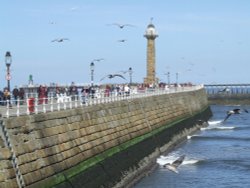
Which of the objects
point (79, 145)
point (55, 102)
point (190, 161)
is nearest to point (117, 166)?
point (79, 145)

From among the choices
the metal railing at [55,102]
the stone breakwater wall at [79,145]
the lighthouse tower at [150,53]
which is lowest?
the stone breakwater wall at [79,145]

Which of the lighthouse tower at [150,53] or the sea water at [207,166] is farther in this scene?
the lighthouse tower at [150,53]

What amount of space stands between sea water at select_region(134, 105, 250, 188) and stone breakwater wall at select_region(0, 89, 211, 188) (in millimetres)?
1548

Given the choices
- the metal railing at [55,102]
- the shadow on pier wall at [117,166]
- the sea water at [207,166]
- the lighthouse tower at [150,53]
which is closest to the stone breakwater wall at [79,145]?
the shadow on pier wall at [117,166]

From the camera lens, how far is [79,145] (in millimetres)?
25266

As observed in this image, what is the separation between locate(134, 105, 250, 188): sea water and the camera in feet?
101

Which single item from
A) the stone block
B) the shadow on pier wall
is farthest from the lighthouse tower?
the stone block

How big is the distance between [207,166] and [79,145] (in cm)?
1342

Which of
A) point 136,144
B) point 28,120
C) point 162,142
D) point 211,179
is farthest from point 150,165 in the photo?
point 28,120

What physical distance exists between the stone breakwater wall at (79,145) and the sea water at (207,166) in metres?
1.55

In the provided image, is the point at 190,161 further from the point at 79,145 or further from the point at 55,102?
the point at 79,145

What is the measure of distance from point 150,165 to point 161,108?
1559cm

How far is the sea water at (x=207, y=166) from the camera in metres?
30.7

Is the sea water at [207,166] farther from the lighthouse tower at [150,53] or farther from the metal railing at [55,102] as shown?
the lighthouse tower at [150,53]
